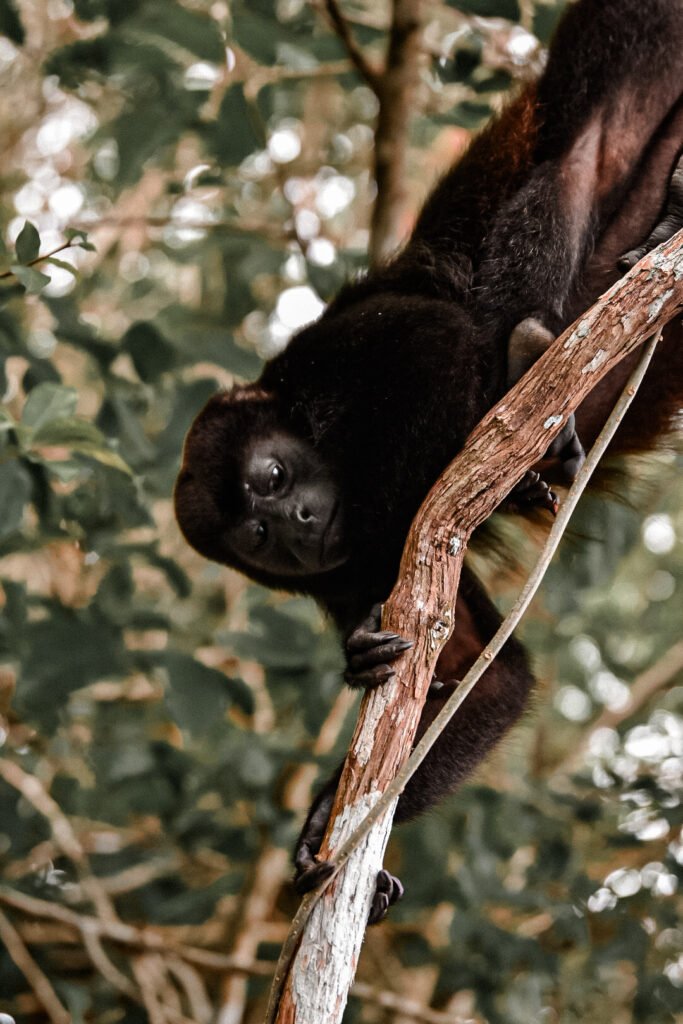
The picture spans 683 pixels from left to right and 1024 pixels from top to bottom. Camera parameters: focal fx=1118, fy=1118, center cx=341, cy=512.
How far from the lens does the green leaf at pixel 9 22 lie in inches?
115

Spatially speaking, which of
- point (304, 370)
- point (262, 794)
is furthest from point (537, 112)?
point (262, 794)

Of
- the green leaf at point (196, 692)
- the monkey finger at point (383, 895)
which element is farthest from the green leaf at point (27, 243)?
the monkey finger at point (383, 895)

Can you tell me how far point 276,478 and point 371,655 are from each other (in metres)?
0.88

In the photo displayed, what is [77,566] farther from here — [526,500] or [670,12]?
[670,12]

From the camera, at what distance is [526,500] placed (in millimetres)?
2363

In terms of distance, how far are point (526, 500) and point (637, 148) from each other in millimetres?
1038

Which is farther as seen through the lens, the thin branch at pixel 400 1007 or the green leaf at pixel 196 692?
the thin branch at pixel 400 1007

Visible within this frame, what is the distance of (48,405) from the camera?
2465mm

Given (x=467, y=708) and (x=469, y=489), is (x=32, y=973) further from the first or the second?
(x=469, y=489)

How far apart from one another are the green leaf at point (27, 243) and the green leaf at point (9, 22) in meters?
0.95

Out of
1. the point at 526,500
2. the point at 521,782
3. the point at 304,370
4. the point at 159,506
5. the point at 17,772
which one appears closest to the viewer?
the point at 526,500

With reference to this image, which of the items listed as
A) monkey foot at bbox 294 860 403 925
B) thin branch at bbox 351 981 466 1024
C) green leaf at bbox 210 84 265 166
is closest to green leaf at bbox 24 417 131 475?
monkey foot at bbox 294 860 403 925

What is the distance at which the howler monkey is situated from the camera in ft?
8.73

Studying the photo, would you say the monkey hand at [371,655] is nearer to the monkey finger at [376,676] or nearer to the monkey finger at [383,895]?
the monkey finger at [376,676]
